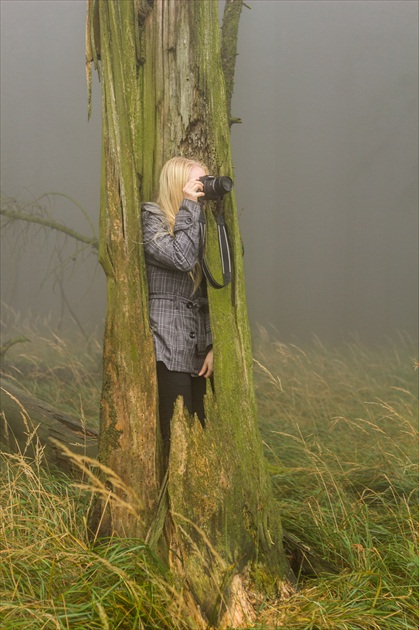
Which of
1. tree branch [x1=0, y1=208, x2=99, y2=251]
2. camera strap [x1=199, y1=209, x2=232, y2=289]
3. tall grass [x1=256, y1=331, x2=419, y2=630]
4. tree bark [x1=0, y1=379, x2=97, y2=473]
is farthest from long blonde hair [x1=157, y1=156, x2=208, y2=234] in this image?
tree branch [x1=0, y1=208, x2=99, y2=251]

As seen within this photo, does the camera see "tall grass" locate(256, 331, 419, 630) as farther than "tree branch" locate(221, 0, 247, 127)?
No

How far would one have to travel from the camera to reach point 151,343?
8.57ft

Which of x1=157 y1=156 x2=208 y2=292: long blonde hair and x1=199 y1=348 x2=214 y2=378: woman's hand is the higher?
x1=157 y1=156 x2=208 y2=292: long blonde hair

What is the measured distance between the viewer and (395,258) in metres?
17.1

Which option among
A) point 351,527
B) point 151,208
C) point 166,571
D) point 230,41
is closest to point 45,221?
point 230,41

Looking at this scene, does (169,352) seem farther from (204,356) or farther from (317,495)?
(317,495)

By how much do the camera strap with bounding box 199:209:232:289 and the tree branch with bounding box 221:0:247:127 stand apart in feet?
4.24

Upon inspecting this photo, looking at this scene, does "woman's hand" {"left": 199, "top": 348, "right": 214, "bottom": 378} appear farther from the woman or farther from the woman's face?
the woman's face

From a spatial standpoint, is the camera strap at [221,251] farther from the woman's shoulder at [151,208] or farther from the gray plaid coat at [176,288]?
the woman's shoulder at [151,208]

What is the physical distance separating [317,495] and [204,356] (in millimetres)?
1229

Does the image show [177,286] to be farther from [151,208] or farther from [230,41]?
[230,41]

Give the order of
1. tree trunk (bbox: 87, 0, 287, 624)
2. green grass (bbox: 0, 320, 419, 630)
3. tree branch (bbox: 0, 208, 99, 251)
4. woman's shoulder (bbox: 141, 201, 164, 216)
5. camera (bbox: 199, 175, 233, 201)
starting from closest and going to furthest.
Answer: green grass (bbox: 0, 320, 419, 630)
tree trunk (bbox: 87, 0, 287, 624)
camera (bbox: 199, 175, 233, 201)
woman's shoulder (bbox: 141, 201, 164, 216)
tree branch (bbox: 0, 208, 99, 251)

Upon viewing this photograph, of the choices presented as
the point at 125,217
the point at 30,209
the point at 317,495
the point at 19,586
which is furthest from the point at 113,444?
the point at 30,209

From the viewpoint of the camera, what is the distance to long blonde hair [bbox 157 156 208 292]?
268 cm
